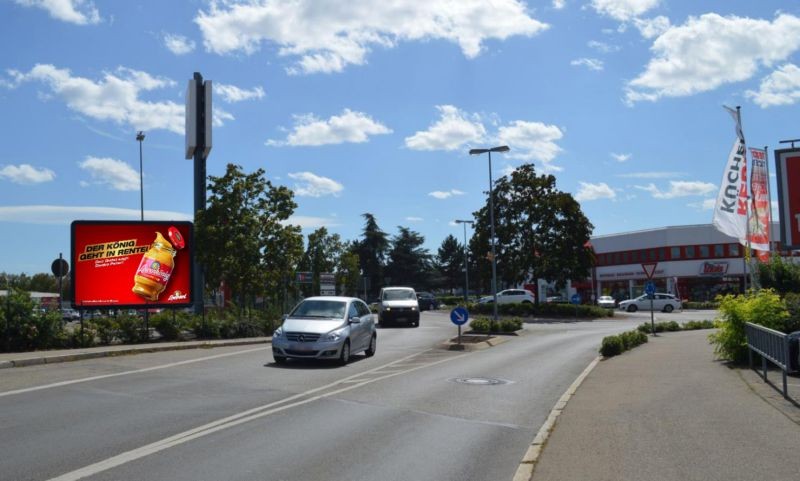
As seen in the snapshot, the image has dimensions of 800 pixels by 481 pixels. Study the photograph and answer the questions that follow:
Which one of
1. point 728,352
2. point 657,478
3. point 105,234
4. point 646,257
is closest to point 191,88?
point 105,234

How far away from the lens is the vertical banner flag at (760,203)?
23.6m

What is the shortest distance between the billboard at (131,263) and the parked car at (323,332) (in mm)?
7247

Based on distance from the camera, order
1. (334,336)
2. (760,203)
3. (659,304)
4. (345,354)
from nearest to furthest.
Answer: (334,336)
(345,354)
(760,203)
(659,304)

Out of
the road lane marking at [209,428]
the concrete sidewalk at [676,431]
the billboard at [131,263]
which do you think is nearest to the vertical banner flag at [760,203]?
the concrete sidewalk at [676,431]

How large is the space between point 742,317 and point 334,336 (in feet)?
28.5

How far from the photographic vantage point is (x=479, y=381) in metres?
14.3

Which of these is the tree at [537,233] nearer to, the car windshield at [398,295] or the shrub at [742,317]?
the car windshield at [398,295]

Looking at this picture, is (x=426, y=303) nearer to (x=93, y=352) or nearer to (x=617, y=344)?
(x=617, y=344)

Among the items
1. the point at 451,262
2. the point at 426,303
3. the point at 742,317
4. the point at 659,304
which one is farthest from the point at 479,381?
the point at 451,262

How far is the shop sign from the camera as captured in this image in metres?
68.4

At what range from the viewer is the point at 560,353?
21.6 meters

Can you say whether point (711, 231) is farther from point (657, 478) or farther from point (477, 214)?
point (657, 478)

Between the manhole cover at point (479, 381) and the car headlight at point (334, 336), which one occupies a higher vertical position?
the car headlight at point (334, 336)

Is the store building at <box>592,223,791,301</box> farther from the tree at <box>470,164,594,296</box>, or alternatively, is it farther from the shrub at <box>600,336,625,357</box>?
the shrub at <box>600,336,625,357</box>
